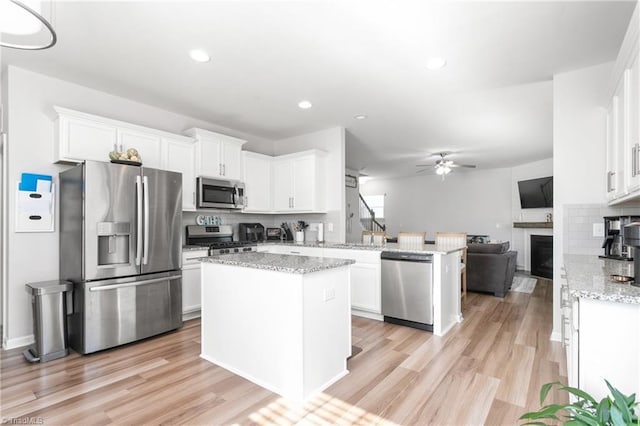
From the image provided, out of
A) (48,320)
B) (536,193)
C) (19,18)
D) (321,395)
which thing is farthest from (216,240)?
(536,193)

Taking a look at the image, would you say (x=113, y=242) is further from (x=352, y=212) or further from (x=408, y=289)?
(x=352, y=212)

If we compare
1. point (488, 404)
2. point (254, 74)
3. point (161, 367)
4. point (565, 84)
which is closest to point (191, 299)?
point (161, 367)

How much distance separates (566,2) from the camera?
2094 millimetres

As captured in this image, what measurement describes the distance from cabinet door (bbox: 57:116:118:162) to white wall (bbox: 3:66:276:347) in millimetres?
240

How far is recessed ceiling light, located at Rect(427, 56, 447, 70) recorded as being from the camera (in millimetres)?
2832

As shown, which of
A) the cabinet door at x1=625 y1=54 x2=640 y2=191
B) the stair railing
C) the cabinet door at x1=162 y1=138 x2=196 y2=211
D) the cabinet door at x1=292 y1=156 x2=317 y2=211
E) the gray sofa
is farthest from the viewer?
the stair railing

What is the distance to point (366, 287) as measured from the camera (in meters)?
3.89

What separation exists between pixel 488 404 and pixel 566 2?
2673 mm

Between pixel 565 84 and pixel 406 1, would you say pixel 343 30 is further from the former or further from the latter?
pixel 565 84

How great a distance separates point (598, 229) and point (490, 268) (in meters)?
2.32

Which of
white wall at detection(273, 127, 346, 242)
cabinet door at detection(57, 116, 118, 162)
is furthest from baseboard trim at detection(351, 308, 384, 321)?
cabinet door at detection(57, 116, 118, 162)

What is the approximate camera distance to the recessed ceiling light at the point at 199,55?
271cm

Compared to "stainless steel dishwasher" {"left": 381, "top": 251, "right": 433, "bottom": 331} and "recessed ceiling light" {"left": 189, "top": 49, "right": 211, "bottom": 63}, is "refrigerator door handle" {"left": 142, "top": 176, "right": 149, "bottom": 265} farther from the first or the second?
"stainless steel dishwasher" {"left": 381, "top": 251, "right": 433, "bottom": 331}

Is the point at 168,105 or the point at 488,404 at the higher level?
the point at 168,105
